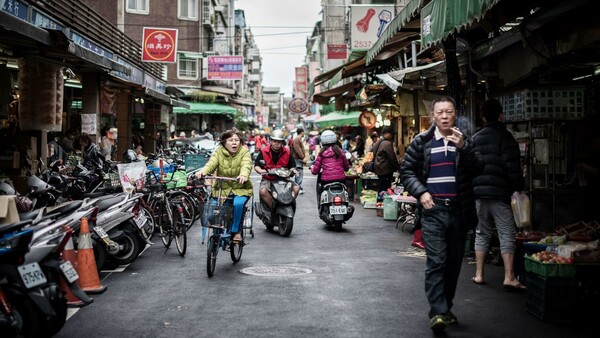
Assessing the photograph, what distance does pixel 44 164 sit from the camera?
14781 mm

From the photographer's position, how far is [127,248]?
930cm

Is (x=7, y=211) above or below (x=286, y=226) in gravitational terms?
above

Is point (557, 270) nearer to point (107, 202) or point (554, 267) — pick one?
point (554, 267)

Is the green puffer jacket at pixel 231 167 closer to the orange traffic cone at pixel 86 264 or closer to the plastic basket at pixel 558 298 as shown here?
the orange traffic cone at pixel 86 264

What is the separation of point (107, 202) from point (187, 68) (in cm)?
4168

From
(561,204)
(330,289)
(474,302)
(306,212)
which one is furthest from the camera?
(306,212)

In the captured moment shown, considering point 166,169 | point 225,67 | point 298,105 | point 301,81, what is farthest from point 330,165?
point 301,81

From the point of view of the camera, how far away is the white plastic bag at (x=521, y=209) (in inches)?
340

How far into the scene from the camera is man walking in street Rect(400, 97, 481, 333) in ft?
19.4

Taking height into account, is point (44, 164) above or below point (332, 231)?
above

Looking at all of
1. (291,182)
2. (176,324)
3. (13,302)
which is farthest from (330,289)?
(291,182)

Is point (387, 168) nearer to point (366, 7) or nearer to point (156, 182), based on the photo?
point (156, 182)

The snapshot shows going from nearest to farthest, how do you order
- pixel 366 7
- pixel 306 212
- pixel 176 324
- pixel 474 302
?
pixel 176 324
pixel 474 302
pixel 306 212
pixel 366 7

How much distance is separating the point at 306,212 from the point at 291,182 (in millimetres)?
4238
